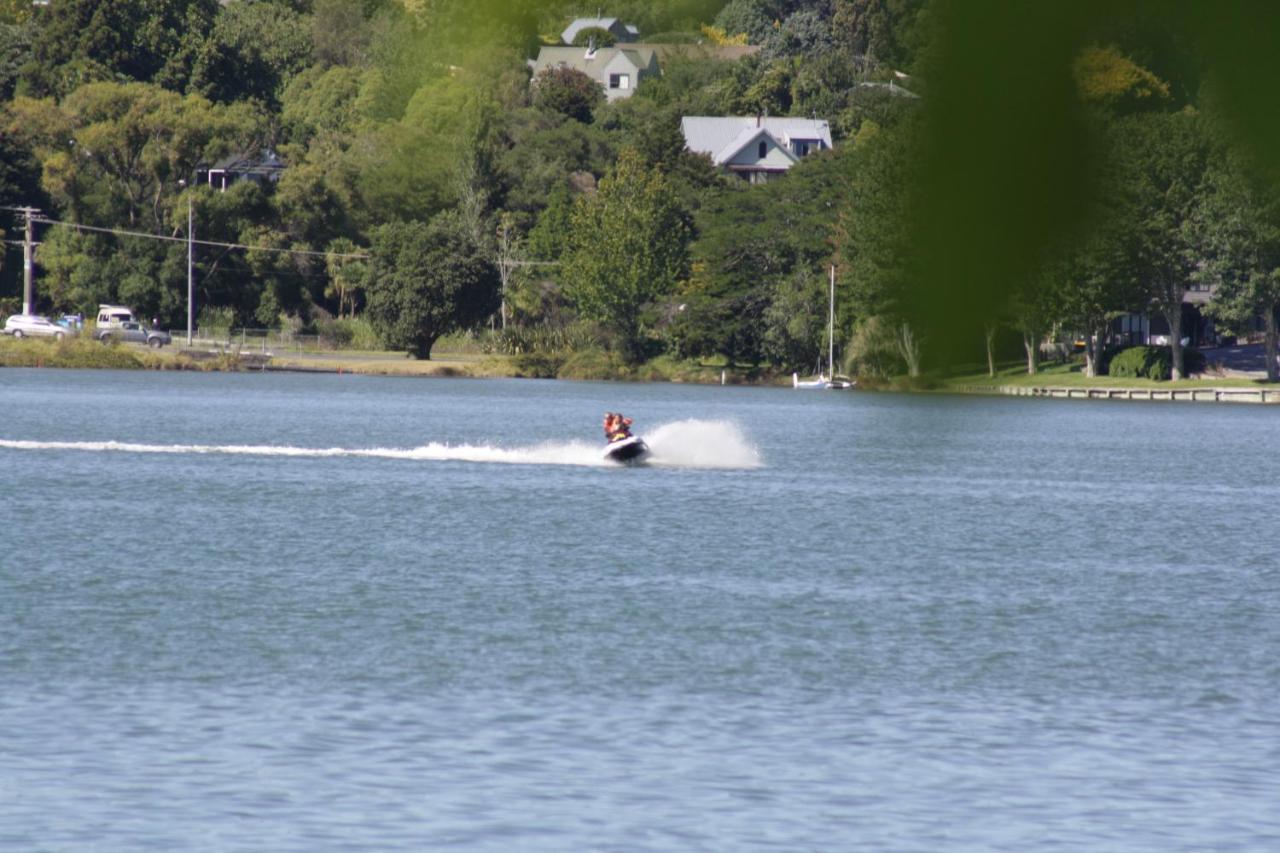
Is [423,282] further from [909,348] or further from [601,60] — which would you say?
[909,348]

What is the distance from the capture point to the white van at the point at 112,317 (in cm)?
11175

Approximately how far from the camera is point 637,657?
22734 mm

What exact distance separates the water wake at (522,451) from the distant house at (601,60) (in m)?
52.2

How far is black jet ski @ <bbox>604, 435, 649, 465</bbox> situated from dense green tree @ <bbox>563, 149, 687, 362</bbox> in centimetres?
6028

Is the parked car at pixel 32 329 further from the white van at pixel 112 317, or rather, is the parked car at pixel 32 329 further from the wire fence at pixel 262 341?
the wire fence at pixel 262 341

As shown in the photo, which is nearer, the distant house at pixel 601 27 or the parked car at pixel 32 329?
the distant house at pixel 601 27

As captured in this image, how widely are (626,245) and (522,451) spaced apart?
56048mm

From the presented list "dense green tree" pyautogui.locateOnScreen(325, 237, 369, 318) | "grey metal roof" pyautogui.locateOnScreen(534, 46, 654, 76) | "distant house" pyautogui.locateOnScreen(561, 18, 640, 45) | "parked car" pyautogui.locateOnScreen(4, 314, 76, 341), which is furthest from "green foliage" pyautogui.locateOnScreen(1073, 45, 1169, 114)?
"dense green tree" pyautogui.locateOnScreen(325, 237, 369, 318)

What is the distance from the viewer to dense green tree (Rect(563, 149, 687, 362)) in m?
115

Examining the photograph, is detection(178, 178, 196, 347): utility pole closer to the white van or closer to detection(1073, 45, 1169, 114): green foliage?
→ the white van

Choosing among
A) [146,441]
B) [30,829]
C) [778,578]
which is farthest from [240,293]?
[30,829]

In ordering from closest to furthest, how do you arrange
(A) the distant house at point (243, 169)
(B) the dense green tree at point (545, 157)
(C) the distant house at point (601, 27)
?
(C) the distant house at point (601, 27) < (A) the distant house at point (243, 169) < (B) the dense green tree at point (545, 157)

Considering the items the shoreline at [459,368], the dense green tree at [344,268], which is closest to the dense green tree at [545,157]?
the dense green tree at [344,268]

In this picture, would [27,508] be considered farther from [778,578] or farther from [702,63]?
[702,63]
